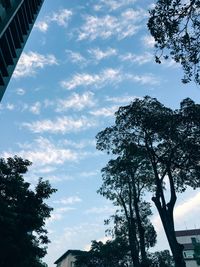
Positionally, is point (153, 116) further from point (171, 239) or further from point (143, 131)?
point (171, 239)

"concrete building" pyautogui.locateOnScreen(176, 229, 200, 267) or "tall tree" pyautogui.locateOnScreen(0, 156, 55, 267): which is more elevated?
"concrete building" pyautogui.locateOnScreen(176, 229, 200, 267)

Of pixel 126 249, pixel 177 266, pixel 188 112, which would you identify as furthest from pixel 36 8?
pixel 126 249

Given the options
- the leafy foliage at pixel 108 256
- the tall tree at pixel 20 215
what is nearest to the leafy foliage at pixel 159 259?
the leafy foliage at pixel 108 256

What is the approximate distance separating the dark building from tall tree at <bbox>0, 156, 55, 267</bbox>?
20.0ft

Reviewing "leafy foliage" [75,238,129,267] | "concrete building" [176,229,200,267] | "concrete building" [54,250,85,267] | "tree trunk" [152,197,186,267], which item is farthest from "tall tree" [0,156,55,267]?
"concrete building" [176,229,200,267]

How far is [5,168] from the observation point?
21.9 metres

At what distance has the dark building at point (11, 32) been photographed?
61.9ft

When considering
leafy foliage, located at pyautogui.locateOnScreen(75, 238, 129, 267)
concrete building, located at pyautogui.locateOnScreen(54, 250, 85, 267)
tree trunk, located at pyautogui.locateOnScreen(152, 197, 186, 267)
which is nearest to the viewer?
tree trunk, located at pyautogui.locateOnScreen(152, 197, 186, 267)

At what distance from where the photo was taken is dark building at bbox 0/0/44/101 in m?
18.9

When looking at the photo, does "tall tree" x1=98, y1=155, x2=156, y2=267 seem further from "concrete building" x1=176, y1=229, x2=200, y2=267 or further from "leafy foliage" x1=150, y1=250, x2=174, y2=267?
"concrete building" x1=176, y1=229, x2=200, y2=267

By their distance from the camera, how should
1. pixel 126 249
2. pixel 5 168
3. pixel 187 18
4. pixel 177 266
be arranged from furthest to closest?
pixel 126 249
pixel 177 266
pixel 5 168
pixel 187 18

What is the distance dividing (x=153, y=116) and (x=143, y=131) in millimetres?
2046

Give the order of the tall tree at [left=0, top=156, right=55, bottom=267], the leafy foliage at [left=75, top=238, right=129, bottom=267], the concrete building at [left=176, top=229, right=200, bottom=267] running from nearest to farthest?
1. the tall tree at [left=0, top=156, right=55, bottom=267]
2. the leafy foliage at [left=75, top=238, right=129, bottom=267]
3. the concrete building at [left=176, top=229, right=200, bottom=267]

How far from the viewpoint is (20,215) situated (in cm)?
2012
